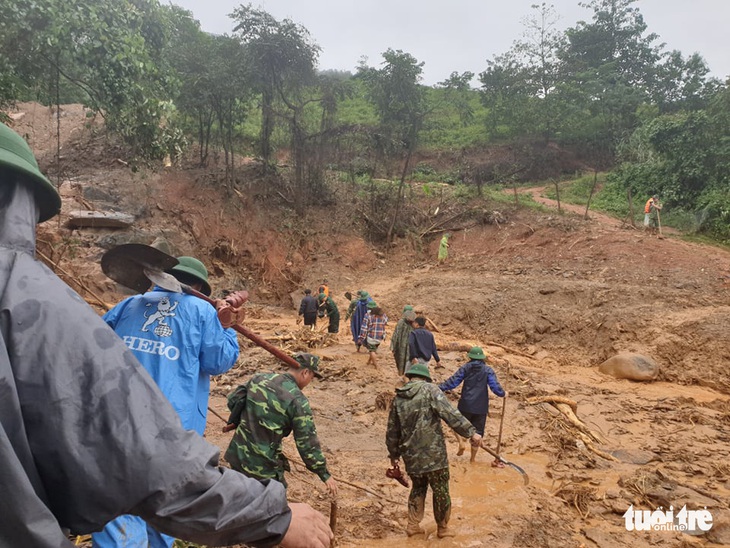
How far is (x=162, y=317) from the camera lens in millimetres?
2814

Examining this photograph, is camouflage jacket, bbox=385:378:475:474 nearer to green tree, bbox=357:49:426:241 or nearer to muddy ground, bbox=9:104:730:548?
muddy ground, bbox=9:104:730:548

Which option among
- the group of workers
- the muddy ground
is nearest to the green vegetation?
the muddy ground

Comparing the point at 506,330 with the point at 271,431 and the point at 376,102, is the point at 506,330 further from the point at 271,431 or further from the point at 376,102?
the point at 376,102

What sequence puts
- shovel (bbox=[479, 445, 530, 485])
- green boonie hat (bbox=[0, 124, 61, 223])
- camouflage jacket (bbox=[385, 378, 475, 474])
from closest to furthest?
1. green boonie hat (bbox=[0, 124, 61, 223])
2. camouflage jacket (bbox=[385, 378, 475, 474])
3. shovel (bbox=[479, 445, 530, 485])

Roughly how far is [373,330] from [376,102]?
14670mm

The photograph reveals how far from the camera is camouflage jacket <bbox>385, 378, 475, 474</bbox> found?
4637 mm

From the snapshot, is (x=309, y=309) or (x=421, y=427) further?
(x=309, y=309)

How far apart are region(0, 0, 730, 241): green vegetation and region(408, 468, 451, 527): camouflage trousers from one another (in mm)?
6920

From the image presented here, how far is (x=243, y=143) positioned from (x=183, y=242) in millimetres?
8866

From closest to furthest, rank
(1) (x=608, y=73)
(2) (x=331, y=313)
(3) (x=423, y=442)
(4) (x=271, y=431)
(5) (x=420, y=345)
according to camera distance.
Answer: (4) (x=271, y=431) → (3) (x=423, y=442) → (5) (x=420, y=345) → (2) (x=331, y=313) → (1) (x=608, y=73)

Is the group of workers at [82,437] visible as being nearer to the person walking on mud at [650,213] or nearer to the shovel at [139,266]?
the shovel at [139,266]

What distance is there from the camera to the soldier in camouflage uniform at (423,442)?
15.2ft

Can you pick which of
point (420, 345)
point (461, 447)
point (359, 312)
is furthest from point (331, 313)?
point (461, 447)

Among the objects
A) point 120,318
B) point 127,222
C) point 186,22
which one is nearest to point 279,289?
point 127,222
